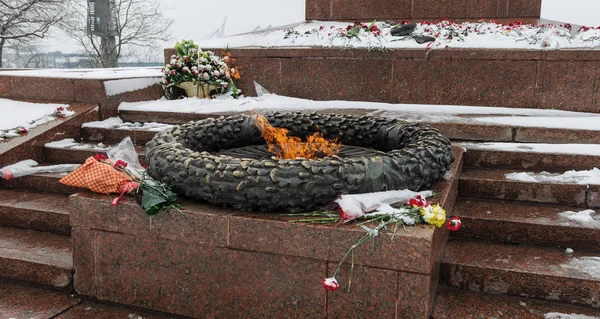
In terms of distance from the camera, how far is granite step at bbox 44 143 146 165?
16.4ft

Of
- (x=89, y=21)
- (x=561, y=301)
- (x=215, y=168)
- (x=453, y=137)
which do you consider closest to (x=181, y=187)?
(x=215, y=168)

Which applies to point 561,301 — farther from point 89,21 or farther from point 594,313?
point 89,21

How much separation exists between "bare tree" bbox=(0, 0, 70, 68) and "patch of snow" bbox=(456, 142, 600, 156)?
21.4 metres

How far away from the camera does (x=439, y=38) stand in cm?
638

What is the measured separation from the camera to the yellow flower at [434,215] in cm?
261

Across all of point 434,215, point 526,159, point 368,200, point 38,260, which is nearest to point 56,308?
point 38,260

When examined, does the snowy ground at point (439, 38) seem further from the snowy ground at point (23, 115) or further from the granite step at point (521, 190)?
the granite step at point (521, 190)

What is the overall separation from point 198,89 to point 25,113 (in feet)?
6.77

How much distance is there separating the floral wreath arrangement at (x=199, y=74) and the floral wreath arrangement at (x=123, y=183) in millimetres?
3281

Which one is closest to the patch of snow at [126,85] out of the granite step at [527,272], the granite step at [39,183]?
the granite step at [39,183]

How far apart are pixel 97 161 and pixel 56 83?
3.44 m

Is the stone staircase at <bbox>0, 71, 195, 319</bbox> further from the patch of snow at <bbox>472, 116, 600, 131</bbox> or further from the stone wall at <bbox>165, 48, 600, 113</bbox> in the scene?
the patch of snow at <bbox>472, 116, 600, 131</bbox>

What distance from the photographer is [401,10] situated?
7891 millimetres

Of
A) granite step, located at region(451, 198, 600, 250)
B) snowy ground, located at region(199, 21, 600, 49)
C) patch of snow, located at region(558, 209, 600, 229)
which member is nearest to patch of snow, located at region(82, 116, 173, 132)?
snowy ground, located at region(199, 21, 600, 49)
